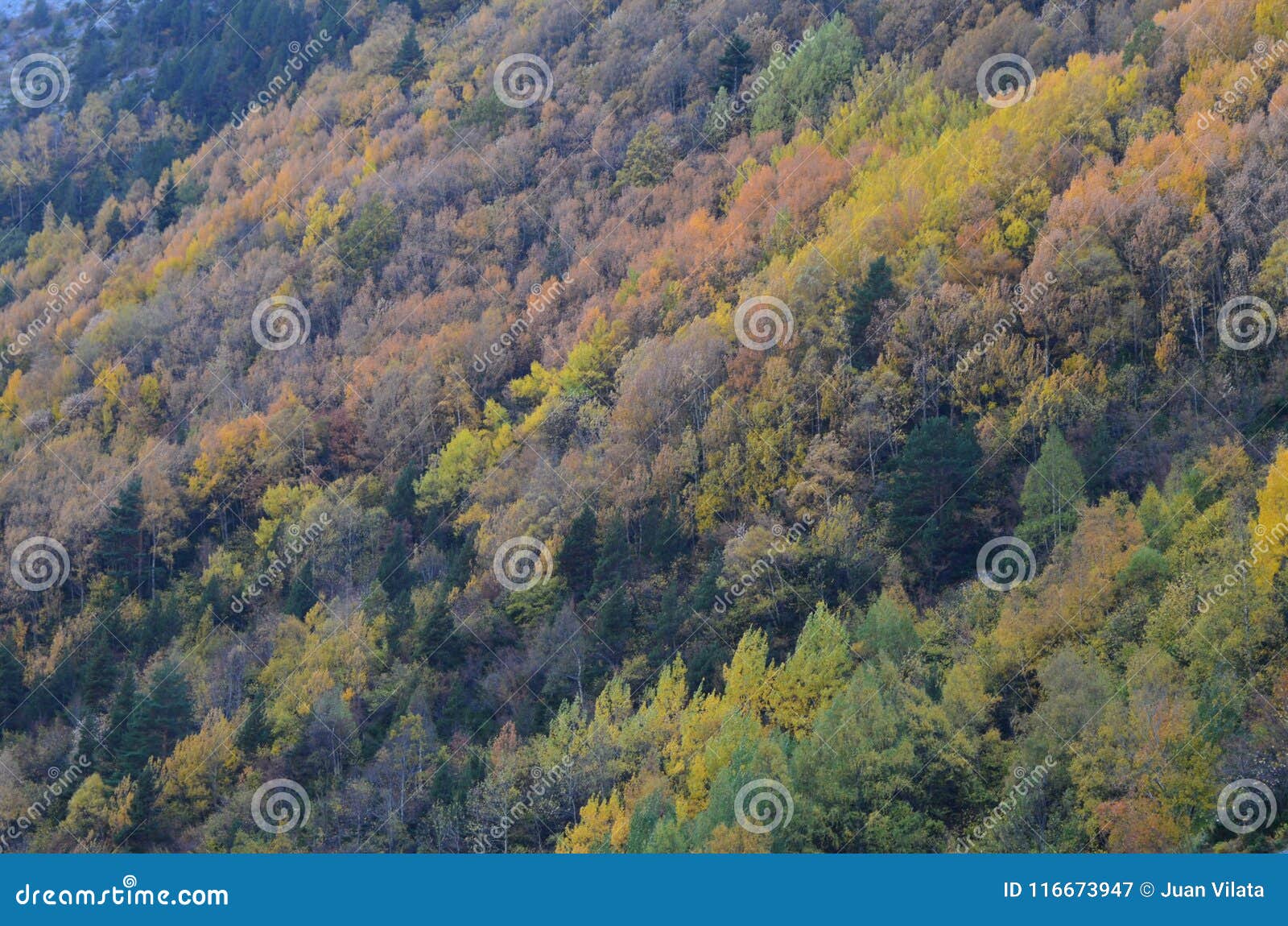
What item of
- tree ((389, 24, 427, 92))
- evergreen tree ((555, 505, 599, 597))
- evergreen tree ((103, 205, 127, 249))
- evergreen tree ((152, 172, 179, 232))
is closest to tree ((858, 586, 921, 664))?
evergreen tree ((555, 505, 599, 597))

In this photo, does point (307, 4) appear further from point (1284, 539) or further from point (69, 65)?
point (1284, 539)

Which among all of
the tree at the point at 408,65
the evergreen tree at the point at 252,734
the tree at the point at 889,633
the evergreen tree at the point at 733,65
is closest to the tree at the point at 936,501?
the tree at the point at 889,633

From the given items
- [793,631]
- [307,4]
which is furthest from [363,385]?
[307,4]

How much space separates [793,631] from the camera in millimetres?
58594

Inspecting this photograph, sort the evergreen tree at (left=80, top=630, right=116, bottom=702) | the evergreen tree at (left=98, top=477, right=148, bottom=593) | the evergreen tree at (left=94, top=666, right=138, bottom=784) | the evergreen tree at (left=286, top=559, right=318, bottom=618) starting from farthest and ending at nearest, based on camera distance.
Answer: the evergreen tree at (left=98, top=477, right=148, bottom=593) → the evergreen tree at (left=286, top=559, right=318, bottom=618) → the evergreen tree at (left=80, top=630, right=116, bottom=702) → the evergreen tree at (left=94, top=666, right=138, bottom=784)

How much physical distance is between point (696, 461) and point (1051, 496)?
21.7 meters

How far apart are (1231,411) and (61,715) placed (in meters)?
61.5

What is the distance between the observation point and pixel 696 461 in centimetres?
7256

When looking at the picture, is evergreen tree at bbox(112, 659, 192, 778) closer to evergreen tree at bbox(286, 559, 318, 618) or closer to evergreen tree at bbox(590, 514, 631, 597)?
evergreen tree at bbox(286, 559, 318, 618)

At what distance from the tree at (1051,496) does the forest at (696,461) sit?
336mm

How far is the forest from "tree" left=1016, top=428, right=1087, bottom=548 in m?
0.34

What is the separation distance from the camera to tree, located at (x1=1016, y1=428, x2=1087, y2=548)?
55.2 m

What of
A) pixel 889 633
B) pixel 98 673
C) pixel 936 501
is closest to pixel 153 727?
pixel 98 673

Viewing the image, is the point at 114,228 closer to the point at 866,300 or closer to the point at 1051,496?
the point at 866,300
